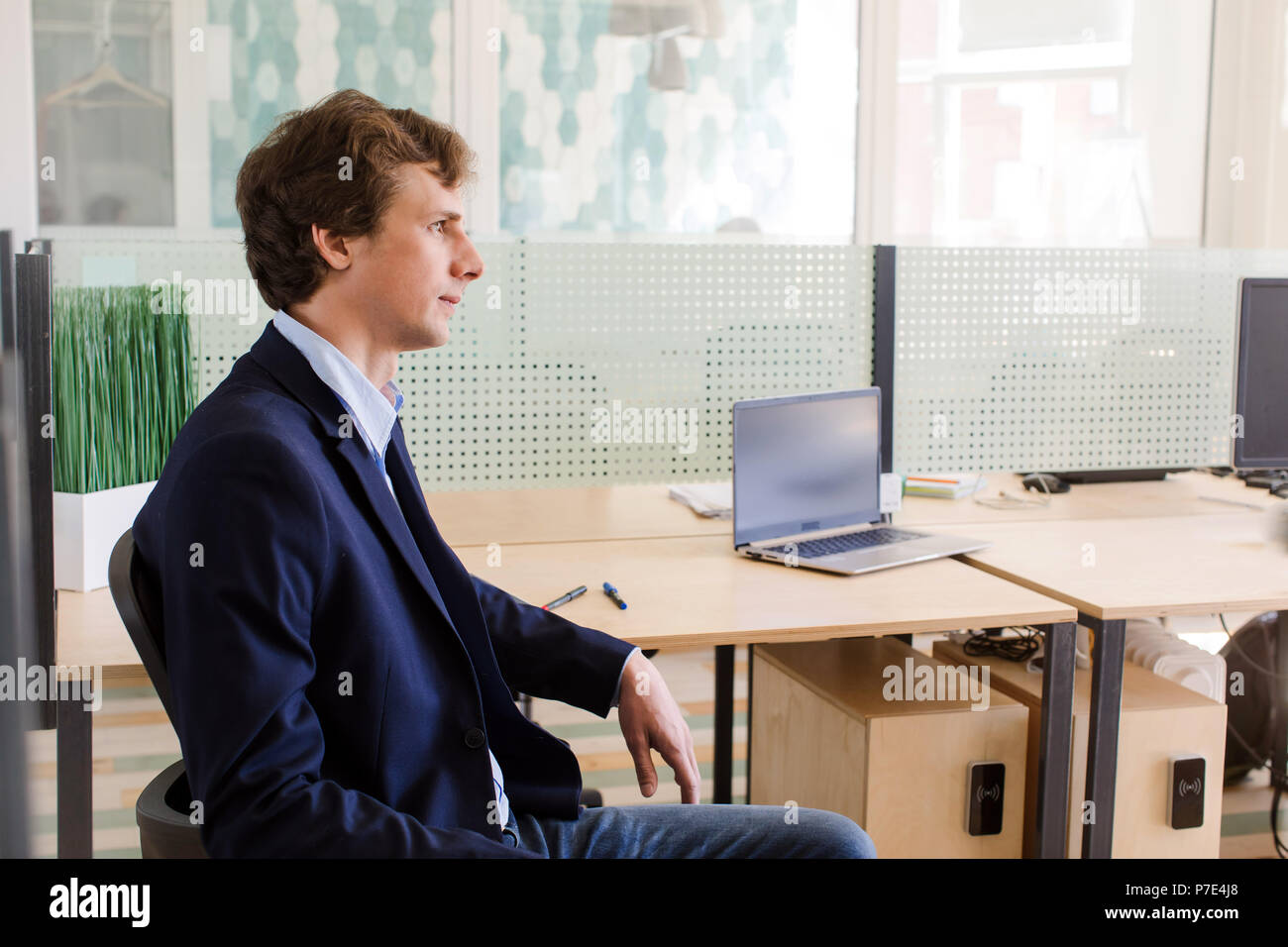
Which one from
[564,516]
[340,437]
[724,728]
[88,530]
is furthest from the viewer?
[724,728]

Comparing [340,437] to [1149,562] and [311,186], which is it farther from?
[1149,562]

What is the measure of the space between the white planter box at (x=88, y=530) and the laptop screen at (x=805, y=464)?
1.01m

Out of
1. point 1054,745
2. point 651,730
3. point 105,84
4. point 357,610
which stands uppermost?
point 105,84

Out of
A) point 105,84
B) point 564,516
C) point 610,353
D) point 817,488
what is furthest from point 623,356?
point 105,84

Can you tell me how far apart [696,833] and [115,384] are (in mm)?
1098

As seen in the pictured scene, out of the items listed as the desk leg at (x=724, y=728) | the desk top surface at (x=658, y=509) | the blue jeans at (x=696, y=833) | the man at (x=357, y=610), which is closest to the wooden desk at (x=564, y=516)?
the desk top surface at (x=658, y=509)

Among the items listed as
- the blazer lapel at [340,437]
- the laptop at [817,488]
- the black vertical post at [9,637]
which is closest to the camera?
the black vertical post at [9,637]

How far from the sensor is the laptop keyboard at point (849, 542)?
6.91 feet

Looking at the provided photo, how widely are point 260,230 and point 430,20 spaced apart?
281 cm

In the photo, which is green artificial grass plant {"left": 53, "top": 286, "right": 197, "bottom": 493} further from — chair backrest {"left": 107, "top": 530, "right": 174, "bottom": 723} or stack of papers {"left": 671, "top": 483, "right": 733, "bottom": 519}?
stack of papers {"left": 671, "top": 483, "right": 733, "bottom": 519}

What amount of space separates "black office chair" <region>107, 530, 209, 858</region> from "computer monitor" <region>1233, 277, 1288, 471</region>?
210 cm

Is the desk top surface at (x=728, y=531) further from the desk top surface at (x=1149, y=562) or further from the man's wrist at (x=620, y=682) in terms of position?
the man's wrist at (x=620, y=682)

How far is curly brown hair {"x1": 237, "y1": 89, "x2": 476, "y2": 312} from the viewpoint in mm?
1283

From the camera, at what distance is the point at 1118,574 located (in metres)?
2.01
